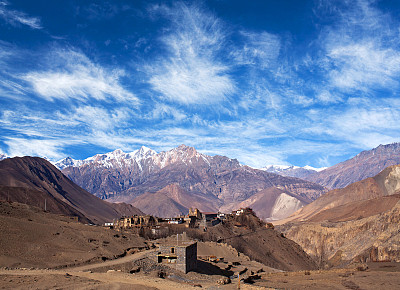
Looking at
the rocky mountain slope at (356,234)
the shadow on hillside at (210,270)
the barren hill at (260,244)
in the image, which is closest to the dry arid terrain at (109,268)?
Answer: the shadow on hillside at (210,270)

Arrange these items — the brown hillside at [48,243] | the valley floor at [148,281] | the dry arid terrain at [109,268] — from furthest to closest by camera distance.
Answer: the brown hillside at [48,243] → the dry arid terrain at [109,268] → the valley floor at [148,281]

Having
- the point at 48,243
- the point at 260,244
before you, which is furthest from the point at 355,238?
the point at 48,243

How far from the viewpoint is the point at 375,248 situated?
91.3 m

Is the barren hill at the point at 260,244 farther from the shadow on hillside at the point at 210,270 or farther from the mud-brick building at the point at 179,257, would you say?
the mud-brick building at the point at 179,257

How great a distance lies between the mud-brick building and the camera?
3769 centimetres

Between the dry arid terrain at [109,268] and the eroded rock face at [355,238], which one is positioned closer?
the dry arid terrain at [109,268]

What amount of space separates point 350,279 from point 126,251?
3008 centimetres

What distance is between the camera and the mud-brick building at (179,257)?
3769 cm

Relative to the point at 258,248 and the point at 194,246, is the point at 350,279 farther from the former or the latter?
the point at 258,248

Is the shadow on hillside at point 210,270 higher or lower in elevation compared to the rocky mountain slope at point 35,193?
lower

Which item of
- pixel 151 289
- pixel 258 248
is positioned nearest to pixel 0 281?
pixel 151 289

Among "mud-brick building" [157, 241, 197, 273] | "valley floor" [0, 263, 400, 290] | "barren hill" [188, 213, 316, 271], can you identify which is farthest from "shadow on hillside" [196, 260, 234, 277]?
"barren hill" [188, 213, 316, 271]

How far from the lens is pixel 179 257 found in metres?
38.1

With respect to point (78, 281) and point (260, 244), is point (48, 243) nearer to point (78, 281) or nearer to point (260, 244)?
point (78, 281)
